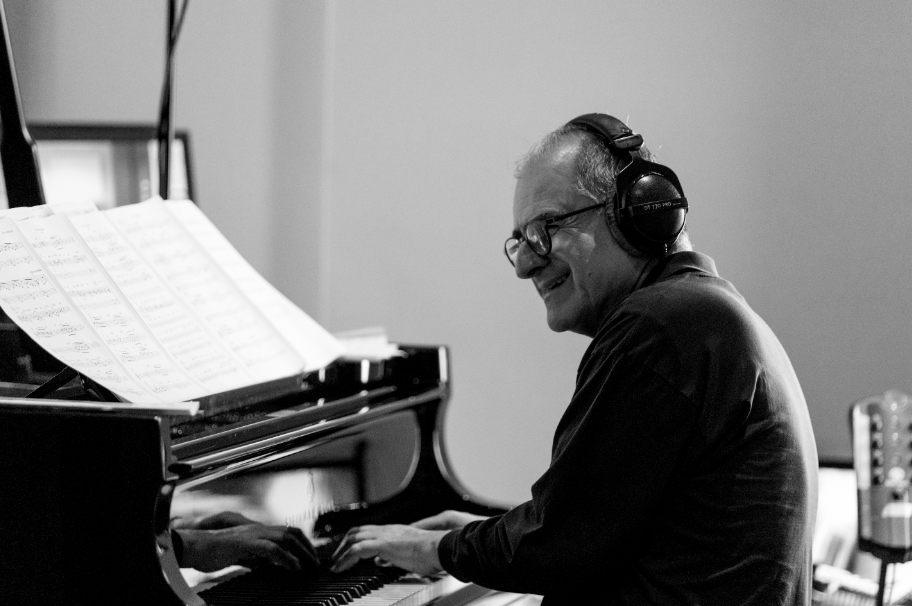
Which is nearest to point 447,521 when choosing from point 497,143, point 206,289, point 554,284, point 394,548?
point 394,548

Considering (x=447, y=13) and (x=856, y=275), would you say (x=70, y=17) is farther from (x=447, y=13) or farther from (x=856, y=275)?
(x=856, y=275)

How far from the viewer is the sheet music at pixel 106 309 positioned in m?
1.31

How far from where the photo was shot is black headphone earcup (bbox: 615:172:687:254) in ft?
4.68

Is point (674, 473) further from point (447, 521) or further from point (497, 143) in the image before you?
point (497, 143)

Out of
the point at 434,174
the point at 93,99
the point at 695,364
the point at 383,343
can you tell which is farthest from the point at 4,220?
the point at 434,174

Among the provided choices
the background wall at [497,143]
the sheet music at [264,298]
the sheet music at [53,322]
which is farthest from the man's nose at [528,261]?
the background wall at [497,143]

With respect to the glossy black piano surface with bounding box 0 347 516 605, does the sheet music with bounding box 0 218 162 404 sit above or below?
above

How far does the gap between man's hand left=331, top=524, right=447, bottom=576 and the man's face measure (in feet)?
1.29

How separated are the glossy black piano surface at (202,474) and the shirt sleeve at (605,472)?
340 millimetres

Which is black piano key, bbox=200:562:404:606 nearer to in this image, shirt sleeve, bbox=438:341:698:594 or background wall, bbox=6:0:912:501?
shirt sleeve, bbox=438:341:698:594

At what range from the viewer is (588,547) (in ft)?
4.25

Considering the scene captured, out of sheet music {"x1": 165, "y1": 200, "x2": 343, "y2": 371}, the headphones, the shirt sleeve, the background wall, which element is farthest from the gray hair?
the background wall

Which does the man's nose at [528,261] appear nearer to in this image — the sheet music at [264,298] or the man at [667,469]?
the man at [667,469]

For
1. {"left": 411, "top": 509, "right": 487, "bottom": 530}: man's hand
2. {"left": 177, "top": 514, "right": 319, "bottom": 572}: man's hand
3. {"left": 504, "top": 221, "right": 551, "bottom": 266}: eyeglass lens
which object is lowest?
{"left": 411, "top": 509, "right": 487, "bottom": 530}: man's hand
